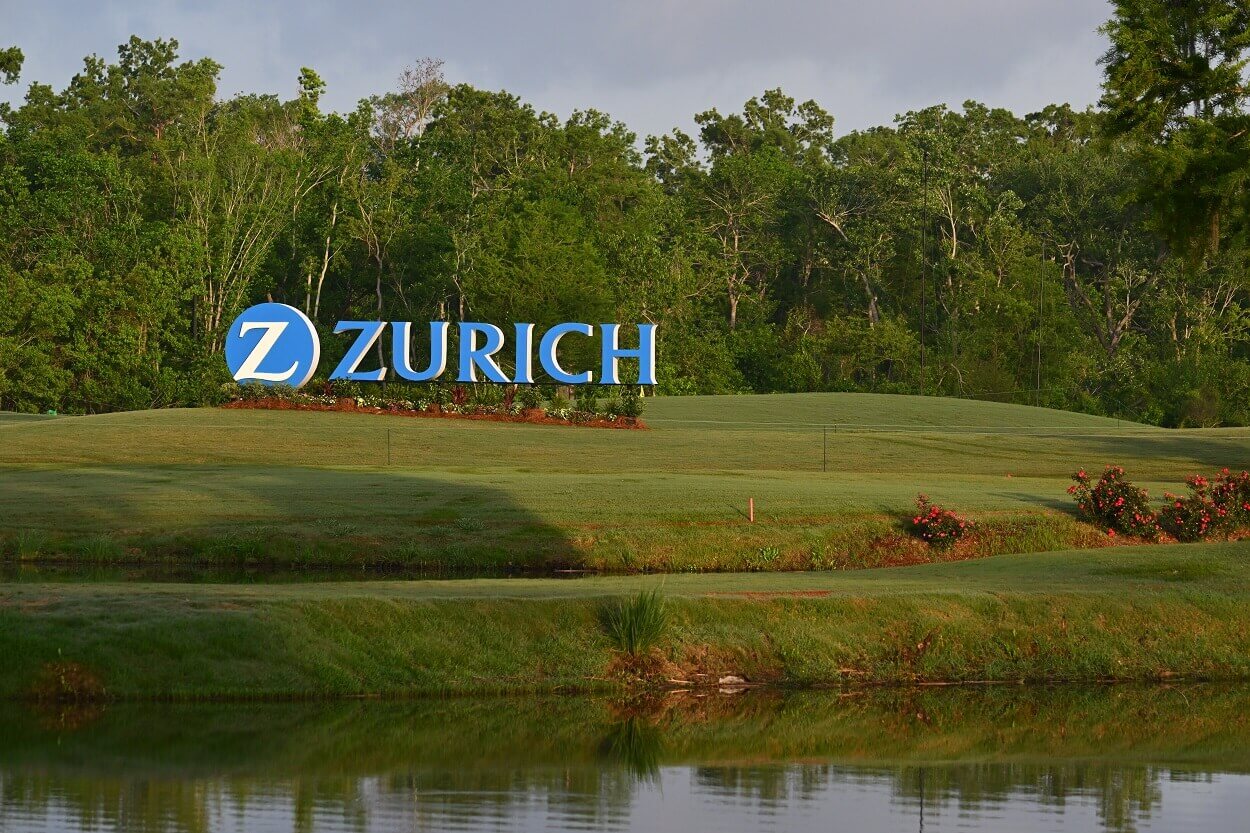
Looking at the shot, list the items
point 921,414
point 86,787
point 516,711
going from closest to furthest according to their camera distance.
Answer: point 86,787
point 516,711
point 921,414

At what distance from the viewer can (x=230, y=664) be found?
19.7 meters

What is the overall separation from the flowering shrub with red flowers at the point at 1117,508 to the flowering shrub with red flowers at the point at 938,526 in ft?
9.22

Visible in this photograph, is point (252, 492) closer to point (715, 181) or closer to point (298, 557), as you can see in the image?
point (298, 557)

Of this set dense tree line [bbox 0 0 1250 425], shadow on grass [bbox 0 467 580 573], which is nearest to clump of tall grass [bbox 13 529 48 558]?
shadow on grass [bbox 0 467 580 573]

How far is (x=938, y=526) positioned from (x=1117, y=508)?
404 centimetres

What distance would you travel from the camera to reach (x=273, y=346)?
57969 millimetres

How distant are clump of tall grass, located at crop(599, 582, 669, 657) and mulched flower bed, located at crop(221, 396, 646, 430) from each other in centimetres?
3606

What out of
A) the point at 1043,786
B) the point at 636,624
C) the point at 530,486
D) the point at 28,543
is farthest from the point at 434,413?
the point at 1043,786

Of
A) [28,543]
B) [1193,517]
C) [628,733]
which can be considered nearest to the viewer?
[628,733]

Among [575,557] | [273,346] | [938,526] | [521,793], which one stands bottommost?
[521,793]

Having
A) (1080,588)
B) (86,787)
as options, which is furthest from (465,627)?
(1080,588)

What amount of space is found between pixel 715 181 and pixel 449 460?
65.3m

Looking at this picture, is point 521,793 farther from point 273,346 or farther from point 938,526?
point 273,346

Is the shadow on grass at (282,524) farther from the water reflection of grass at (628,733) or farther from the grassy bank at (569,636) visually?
the water reflection of grass at (628,733)
